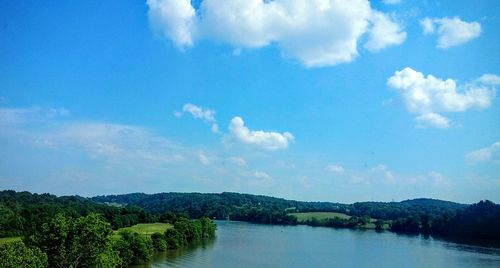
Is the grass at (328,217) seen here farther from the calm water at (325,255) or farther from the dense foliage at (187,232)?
the dense foliage at (187,232)

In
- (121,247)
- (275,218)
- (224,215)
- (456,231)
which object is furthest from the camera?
(224,215)

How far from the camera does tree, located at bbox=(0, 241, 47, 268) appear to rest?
23984mm

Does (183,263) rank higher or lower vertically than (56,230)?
lower

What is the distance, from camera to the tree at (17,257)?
78.7ft

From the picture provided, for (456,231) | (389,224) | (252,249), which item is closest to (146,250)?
(252,249)

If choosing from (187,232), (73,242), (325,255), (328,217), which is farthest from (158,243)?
(328,217)

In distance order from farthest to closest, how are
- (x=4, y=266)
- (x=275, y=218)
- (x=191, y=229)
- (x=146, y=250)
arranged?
1. (x=275, y=218)
2. (x=191, y=229)
3. (x=146, y=250)
4. (x=4, y=266)

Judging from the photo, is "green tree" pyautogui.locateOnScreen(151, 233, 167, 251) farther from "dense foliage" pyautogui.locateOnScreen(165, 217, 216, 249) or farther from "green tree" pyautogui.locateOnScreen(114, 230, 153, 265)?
"green tree" pyautogui.locateOnScreen(114, 230, 153, 265)

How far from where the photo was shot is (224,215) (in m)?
175

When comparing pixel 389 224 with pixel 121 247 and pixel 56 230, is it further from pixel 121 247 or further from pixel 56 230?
pixel 56 230

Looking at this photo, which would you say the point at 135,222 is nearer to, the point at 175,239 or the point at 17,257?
the point at 175,239

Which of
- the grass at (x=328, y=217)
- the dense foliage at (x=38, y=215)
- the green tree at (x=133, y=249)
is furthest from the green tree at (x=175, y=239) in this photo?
the grass at (x=328, y=217)

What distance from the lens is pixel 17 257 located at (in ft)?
80.5

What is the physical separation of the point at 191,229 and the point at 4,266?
5823 cm
